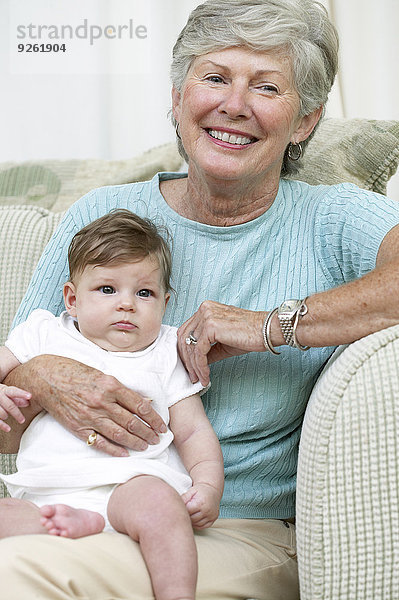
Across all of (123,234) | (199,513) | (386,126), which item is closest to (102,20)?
(386,126)

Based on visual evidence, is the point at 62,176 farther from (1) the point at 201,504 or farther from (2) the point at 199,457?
(1) the point at 201,504

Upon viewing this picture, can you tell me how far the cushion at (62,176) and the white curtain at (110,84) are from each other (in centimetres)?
57

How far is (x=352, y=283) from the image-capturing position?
54.4 inches

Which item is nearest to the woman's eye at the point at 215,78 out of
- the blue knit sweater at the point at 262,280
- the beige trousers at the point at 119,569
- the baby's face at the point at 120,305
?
the blue knit sweater at the point at 262,280

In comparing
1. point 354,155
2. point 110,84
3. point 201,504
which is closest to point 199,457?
point 201,504

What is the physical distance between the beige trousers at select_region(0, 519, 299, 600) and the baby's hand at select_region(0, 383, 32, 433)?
28 cm

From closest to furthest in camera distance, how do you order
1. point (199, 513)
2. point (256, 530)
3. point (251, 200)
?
point (199, 513)
point (256, 530)
point (251, 200)

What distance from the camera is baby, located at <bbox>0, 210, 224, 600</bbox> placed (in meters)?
1.21

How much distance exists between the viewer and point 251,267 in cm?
161

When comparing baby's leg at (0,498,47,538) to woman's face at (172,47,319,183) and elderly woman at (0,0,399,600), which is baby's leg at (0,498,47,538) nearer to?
elderly woman at (0,0,399,600)

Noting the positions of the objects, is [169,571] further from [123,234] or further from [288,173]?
[288,173]

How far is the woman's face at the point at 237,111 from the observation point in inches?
61.5

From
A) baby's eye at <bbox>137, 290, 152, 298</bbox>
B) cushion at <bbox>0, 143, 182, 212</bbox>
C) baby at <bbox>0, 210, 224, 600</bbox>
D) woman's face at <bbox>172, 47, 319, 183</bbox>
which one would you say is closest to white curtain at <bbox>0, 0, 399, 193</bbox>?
cushion at <bbox>0, 143, 182, 212</bbox>

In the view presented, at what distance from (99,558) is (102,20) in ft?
7.08
